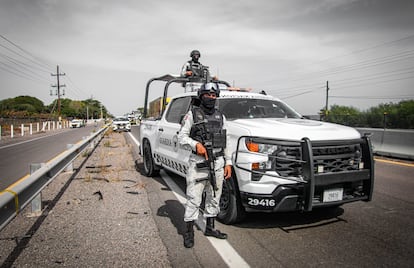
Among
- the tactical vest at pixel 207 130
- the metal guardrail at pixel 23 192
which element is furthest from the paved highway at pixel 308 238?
the metal guardrail at pixel 23 192

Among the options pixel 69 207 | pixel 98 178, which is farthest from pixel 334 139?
pixel 98 178

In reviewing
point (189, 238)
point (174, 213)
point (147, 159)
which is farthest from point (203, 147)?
point (147, 159)

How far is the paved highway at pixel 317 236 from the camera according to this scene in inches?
118

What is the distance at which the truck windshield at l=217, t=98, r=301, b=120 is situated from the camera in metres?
4.66

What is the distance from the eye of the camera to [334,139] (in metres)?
3.64

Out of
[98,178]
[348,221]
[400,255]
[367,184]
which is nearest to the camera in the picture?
A: [400,255]

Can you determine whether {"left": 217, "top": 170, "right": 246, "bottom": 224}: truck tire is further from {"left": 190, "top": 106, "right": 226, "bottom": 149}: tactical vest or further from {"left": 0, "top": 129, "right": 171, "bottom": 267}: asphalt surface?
{"left": 0, "top": 129, "right": 171, "bottom": 267}: asphalt surface

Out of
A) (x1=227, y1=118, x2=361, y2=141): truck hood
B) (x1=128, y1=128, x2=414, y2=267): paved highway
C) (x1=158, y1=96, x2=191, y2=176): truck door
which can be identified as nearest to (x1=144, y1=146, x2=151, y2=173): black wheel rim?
(x1=158, y1=96, x2=191, y2=176): truck door

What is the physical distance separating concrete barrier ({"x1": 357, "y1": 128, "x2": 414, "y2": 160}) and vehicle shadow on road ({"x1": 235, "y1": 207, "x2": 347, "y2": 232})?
625 centimetres

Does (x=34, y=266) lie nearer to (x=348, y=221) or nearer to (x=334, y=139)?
(x=334, y=139)

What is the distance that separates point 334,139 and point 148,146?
473 cm

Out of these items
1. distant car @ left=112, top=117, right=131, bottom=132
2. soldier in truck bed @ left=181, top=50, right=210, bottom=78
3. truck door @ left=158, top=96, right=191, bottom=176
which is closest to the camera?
truck door @ left=158, top=96, right=191, bottom=176

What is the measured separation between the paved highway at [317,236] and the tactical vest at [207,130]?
1188 millimetres

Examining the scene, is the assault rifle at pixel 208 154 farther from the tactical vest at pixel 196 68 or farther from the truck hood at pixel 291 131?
the tactical vest at pixel 196 68
